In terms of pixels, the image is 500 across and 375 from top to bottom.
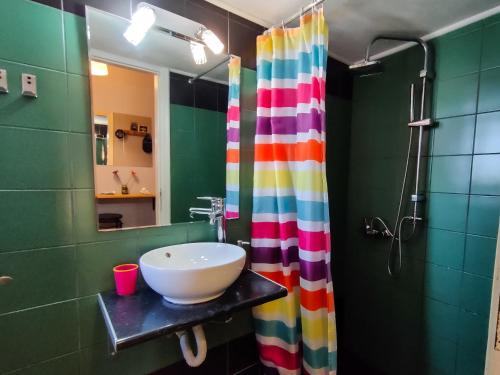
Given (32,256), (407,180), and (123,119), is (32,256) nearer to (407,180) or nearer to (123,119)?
(123,119)

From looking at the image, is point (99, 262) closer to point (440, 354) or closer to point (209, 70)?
point (209, 70)

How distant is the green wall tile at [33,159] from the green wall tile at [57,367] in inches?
26.9

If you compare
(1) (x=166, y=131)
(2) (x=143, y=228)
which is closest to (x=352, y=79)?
(1) (x=166, y=131)

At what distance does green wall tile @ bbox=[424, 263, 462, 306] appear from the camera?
148 centimetres

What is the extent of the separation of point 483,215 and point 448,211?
16 cm

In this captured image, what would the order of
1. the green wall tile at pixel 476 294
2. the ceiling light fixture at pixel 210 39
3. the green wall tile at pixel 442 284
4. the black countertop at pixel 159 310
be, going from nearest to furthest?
the black countertop at pixel 159 310 < the ceiling light fixture at pixel 210 39 < the green wall tile at pixel 476 294 < the green wall tile at pixel 442 284

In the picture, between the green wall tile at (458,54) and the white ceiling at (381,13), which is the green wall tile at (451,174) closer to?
the green wall tile at (458,54)

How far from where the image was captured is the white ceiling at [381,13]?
132cm

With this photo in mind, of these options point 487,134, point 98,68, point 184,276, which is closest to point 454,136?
point 487,134

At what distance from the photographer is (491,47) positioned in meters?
1.35

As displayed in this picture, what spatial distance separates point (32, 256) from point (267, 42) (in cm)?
148

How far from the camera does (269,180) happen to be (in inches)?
55.0

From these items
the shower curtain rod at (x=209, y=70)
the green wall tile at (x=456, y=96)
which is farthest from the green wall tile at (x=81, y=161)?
the green wall tile at (x=456, y=96)

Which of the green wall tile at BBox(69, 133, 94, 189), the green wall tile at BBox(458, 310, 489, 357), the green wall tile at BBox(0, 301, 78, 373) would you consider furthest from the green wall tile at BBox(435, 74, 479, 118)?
the green wall tile at BBox(0, 301, 78, 373)
